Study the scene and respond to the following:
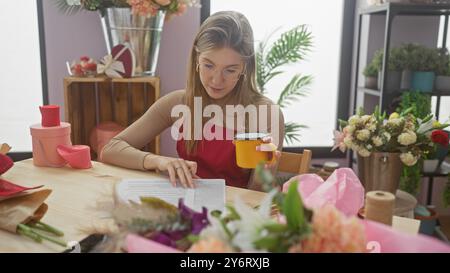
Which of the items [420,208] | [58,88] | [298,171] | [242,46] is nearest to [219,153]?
[298,171]

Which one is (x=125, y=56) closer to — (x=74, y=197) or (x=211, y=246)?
(x=74, y=197)

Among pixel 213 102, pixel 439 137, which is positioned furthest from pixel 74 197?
pixel 439 137

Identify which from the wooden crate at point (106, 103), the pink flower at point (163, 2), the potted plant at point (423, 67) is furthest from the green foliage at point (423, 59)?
the wooden crate at point (106, 103)

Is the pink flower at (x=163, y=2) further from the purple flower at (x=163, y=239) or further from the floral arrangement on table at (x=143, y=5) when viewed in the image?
the purple flower at (x=163, y=239)

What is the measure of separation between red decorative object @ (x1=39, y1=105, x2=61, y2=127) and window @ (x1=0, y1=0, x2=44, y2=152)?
1572mm

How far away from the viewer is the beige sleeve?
57.2 inches

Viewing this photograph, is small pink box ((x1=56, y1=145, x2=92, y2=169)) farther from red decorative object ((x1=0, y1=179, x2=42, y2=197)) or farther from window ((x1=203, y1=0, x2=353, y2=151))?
window ((x1=203, y1=0, x2=353, y2=151))

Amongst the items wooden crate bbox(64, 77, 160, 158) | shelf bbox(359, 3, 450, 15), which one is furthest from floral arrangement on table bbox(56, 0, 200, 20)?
shelf bbox(359, 3, 450, 15)

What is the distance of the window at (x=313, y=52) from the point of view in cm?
300

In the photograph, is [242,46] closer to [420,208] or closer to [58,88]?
[420,208]

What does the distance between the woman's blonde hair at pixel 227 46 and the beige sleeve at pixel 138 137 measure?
10 cm

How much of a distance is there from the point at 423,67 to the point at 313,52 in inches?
30.8

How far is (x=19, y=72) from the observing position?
288 centimetres
